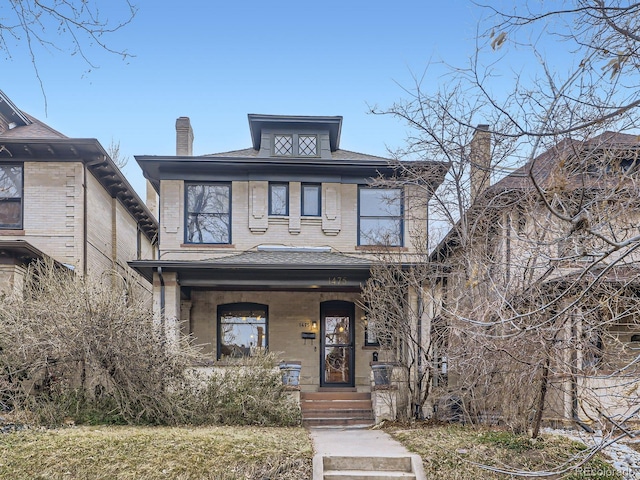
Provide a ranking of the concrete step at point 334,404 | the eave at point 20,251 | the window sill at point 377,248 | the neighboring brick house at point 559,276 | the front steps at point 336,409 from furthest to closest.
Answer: the window sill at point 377,248 < the concrete step at point 334,404 < the front steps at point 336,409 < the eave at point 20,251 < the neighboring brick house at point 559,276

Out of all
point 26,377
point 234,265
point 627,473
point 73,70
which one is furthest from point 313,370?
point 73,70

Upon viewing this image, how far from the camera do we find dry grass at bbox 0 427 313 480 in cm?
736

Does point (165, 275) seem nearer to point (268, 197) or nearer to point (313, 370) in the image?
point (268, 197)

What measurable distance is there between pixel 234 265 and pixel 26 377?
4.89 metres

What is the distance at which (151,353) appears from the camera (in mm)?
10328

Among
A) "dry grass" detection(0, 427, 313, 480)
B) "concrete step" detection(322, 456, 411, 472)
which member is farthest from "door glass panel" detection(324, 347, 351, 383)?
"concrete step" detection(322, 456, 411, 472)

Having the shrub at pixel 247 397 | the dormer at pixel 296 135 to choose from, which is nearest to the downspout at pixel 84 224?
the dormer at pixel 296 135

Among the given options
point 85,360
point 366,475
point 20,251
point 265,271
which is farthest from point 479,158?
point 20,251

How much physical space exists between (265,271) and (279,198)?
2.67 metres

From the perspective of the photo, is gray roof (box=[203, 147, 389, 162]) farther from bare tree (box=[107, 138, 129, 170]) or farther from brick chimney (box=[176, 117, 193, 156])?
bare tree (box=[107, 138, 129, 170])

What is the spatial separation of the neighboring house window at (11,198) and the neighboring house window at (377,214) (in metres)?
8.79

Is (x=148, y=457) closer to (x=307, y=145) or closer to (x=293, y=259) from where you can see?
(x=293, y=259)

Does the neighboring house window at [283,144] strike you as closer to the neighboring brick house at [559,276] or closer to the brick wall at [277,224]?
the brick wall at [277,224]

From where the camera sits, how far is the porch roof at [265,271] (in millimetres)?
13352
